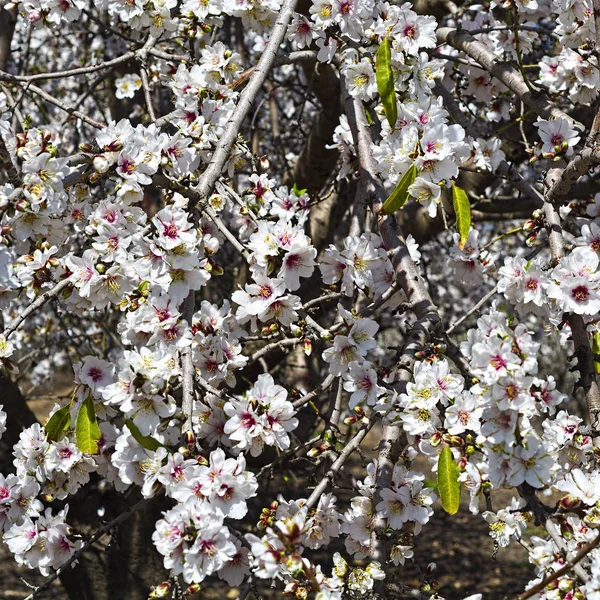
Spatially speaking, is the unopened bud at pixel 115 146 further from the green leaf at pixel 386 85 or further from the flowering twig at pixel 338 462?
the flowering twig at pixel 338 462

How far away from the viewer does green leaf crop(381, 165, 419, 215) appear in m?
1.62

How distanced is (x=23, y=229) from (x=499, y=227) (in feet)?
19.8

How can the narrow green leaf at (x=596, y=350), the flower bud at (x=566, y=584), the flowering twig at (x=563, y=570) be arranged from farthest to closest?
the narrow green leaf at (x=596, y=350) → the flower bud at (x=566, y=584) → the flowering twig at (x=563, y=570)

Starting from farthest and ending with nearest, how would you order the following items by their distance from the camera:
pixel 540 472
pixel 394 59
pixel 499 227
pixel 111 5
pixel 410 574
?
pixel 499 227 → pixel 410 574 → pixel 111 5 → pixel 394 59 → pixel 540 472

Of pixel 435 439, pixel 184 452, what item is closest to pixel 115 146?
pixel 184 452

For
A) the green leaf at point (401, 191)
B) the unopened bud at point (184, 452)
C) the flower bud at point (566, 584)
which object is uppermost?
the green leaf at point (401, 191)

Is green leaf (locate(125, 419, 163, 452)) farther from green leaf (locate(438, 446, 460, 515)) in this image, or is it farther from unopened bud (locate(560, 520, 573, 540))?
unopened bud (locate(560, 520, 573, 540))

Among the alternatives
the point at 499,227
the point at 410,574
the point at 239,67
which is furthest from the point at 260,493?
the point at 239,67

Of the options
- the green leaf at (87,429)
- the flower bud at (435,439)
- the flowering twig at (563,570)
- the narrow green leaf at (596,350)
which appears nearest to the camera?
the flowering twig at (563,570)

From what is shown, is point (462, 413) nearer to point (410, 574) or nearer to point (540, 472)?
point (540, 472)

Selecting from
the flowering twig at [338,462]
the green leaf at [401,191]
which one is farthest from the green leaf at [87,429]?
the green leaf at [401,191]

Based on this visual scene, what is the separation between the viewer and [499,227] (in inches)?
276

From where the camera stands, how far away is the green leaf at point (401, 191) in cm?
162

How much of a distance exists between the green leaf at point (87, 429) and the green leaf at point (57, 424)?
0.09 m
